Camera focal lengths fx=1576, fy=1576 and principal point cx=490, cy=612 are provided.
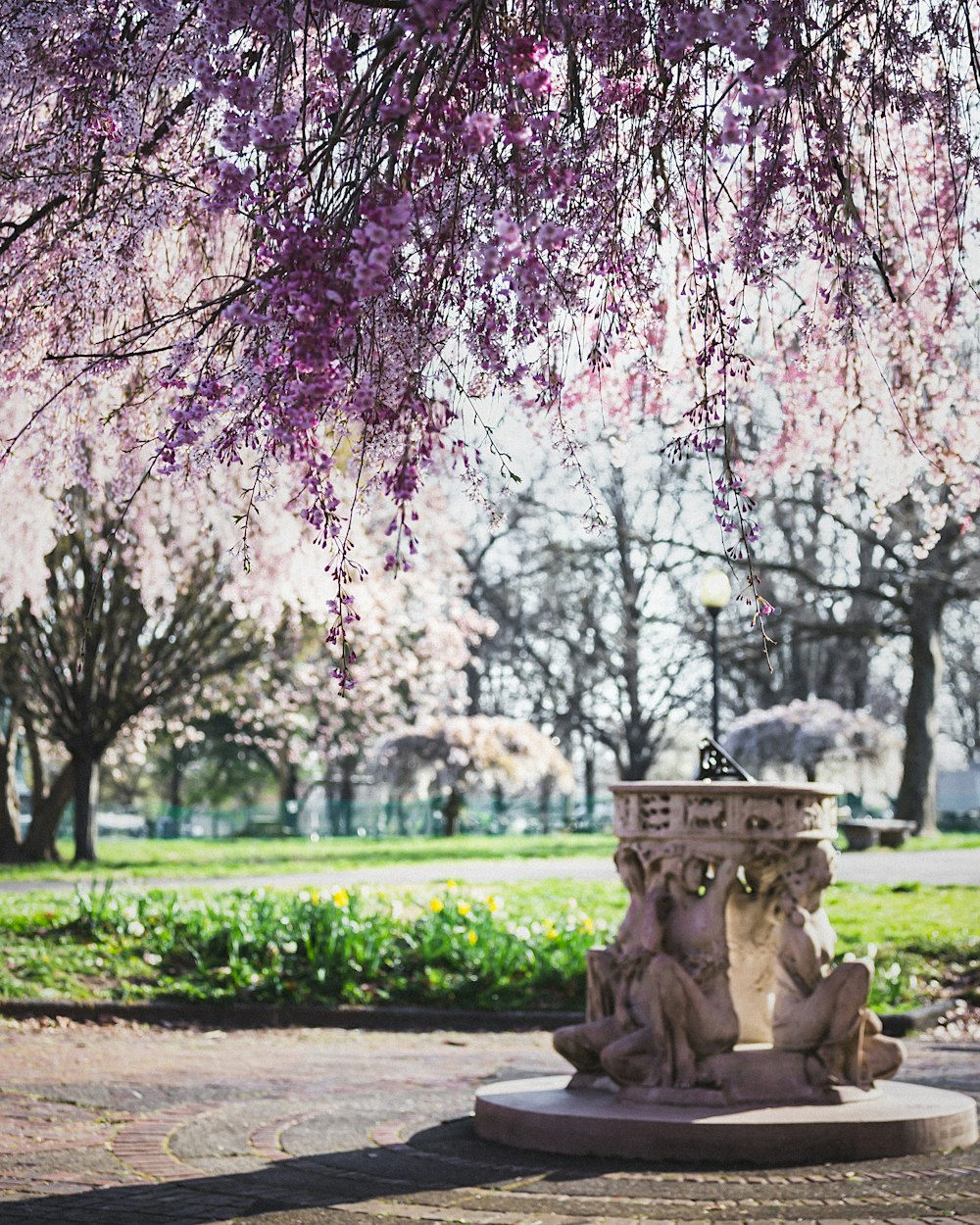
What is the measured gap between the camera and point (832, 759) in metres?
41.9

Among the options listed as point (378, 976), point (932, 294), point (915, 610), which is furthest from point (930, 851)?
point (932, 294)

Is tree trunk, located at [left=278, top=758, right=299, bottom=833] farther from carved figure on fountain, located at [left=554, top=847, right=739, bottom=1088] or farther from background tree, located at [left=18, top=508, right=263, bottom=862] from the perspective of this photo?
carved figure on fountain, located at [left=554, top=847, right=739, bottom=1088]

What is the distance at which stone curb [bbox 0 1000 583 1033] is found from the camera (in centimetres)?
1172

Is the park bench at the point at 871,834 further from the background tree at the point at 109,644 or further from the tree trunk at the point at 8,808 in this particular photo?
the tree trunk at the point at 8,808

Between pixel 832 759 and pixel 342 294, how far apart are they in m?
39.4

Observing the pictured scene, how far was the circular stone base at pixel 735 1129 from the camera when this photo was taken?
6.46 metres

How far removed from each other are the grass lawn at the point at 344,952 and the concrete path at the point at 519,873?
4.20 m

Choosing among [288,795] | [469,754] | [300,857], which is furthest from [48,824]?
[288,795]

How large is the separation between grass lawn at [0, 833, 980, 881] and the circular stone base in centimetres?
1328

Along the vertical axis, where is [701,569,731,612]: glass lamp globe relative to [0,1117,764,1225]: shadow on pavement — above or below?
above

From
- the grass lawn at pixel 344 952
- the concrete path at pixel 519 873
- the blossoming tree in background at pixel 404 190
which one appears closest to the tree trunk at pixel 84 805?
the concrete path at pixel 519 873

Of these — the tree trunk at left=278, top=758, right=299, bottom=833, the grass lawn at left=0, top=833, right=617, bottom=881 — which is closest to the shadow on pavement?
the grass lawn at left=0, top=833, right=617, bottom=881

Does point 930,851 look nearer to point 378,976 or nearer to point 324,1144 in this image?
point 378,976

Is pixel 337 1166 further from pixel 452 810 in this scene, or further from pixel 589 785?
pixel 589 785
